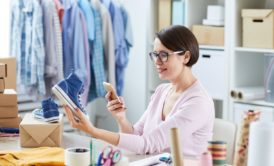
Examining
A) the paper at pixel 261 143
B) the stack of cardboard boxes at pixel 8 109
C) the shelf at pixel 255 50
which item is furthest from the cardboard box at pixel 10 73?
the paper at pixel 261 143

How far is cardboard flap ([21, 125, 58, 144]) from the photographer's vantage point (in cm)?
268

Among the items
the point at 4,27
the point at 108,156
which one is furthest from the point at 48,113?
the point at 4,27

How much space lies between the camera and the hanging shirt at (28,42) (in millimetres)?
4281

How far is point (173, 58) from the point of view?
2703mm

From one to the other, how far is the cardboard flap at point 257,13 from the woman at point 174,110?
139cm

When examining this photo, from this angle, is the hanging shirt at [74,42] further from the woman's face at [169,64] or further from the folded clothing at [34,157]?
the folded clothing at [34,157]

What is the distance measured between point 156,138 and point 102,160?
66cm

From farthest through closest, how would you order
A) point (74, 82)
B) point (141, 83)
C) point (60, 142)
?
1. point (141, 83)
2. point (60, 142)
3. point (74, 82)

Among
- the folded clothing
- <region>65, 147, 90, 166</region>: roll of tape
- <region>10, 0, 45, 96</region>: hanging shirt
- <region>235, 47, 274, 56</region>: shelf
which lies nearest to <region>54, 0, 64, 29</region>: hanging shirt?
<region>10, 0, 45, 96</region>: hanging shirt

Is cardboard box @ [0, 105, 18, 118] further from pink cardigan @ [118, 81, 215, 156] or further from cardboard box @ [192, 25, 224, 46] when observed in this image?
cardboard box @ [192, 25, 224, 46]

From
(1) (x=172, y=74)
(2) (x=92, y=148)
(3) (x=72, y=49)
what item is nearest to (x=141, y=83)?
(3) (x=72, y=49)

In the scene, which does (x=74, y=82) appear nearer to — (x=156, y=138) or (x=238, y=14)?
(x=156, y=138)

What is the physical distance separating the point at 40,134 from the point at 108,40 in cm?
206

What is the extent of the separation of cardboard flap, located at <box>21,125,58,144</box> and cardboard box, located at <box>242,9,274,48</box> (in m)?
1.87
